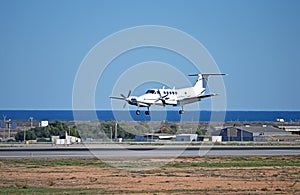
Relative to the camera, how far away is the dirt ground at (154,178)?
3948 centimetres

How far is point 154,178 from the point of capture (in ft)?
154

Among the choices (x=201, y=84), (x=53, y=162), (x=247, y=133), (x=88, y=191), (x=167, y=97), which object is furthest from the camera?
(x=247, y=133)

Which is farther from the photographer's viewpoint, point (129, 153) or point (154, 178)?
point (129, 153)

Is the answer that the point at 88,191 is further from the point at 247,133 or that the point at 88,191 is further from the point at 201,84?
the point at 247,133

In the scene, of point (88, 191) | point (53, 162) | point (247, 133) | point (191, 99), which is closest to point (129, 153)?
point (53, 162)

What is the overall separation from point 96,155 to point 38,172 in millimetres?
19967

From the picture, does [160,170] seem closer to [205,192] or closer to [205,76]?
[205,192]

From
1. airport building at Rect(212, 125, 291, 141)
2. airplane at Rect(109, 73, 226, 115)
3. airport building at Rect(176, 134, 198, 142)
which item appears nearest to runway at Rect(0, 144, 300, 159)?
airplane at Rect(109, 73, 226, 115)

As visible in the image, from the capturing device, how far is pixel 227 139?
126 metres

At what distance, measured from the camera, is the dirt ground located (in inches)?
1554

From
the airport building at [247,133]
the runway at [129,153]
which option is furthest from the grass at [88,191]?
the airport building at [247,133]

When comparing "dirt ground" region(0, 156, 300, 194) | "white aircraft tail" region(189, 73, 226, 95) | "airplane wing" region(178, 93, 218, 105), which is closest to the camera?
"dirt ground" region(0, 156, 300, 194)

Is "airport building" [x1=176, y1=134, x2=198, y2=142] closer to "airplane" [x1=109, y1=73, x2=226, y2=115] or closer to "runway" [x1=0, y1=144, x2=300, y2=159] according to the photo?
"airplane" [x1=109, y1=73, x2=226, y2=115]

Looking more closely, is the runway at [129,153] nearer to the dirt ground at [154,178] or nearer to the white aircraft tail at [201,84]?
the dirt ground at [154,178]
